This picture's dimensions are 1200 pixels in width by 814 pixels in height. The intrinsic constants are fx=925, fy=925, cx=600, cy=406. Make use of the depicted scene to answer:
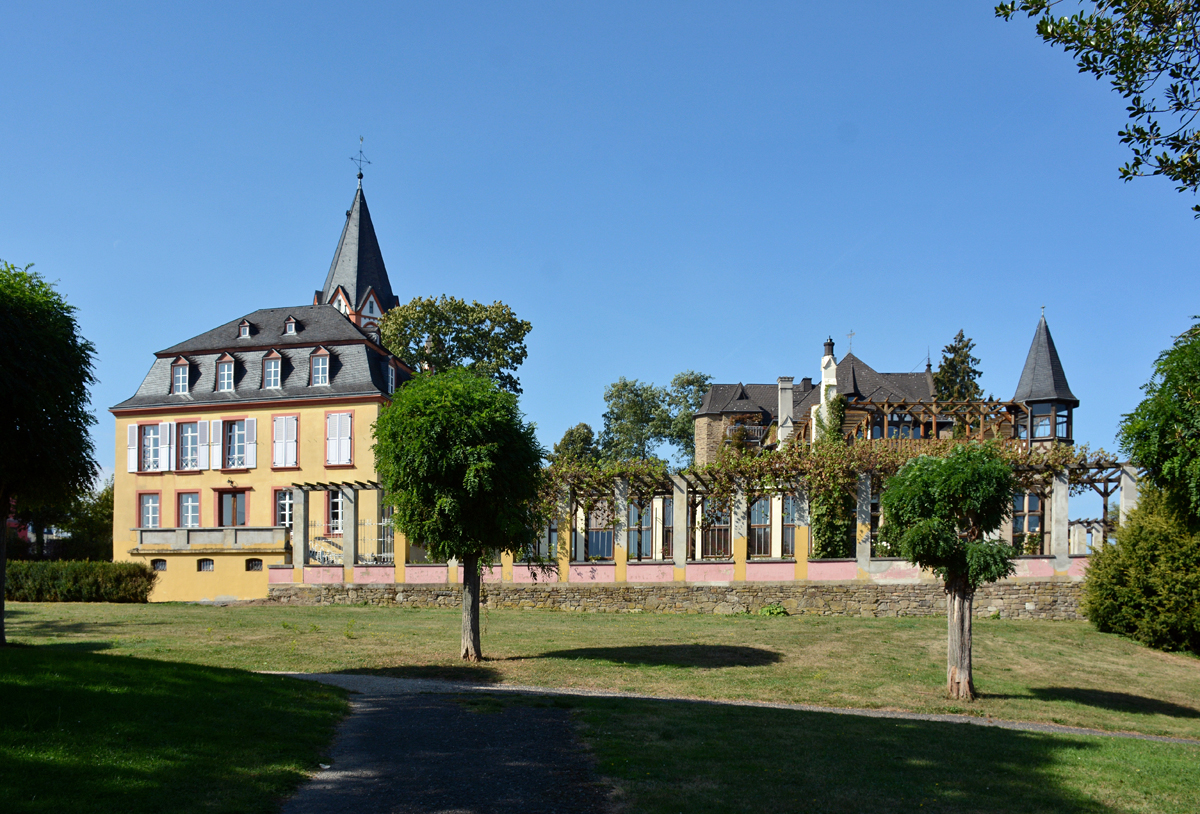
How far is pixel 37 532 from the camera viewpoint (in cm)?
4634

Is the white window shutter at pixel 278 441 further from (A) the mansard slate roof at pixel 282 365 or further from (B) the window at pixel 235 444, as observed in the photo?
(B) the window at pixel 235 444

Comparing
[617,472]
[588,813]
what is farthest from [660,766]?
[617,472]

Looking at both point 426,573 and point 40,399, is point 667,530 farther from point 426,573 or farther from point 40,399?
point 40,399

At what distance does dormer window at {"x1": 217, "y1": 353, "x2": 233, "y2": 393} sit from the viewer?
4209 centimetres

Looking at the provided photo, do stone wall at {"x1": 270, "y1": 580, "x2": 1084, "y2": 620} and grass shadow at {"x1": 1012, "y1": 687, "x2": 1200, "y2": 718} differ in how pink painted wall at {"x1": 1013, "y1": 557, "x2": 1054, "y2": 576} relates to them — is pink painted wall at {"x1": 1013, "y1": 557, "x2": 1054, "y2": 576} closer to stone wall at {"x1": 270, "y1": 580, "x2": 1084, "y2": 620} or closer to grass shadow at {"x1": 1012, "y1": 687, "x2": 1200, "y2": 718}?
stone wall at {"x1": 270, "y1": 580, "x2": 1084, "y2": 620}

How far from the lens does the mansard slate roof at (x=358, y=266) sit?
5944 centimetres

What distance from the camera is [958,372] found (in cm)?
6025

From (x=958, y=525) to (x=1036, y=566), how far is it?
10908mm

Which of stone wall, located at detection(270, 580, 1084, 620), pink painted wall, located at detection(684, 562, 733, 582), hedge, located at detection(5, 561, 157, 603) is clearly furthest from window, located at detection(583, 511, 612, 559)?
hedge, located at detection(5, 561, 157, 603)

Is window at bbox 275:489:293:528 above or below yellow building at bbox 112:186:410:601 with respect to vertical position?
below

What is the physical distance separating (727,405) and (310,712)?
4938 cm

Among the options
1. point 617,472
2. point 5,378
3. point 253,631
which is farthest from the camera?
point 617,472

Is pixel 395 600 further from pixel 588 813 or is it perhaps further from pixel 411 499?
pixel 588 813

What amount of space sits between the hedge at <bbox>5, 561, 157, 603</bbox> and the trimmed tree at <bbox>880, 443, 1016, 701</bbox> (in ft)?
83.8
